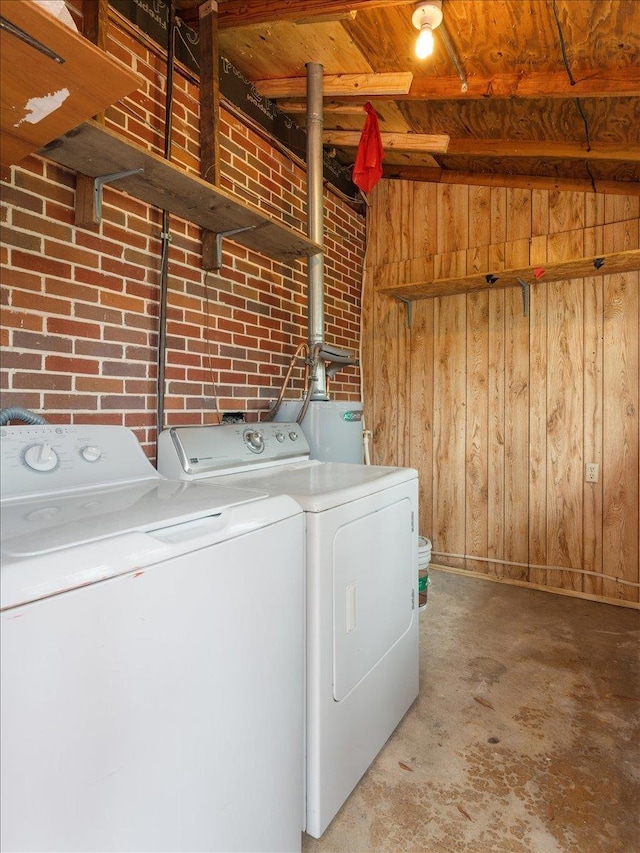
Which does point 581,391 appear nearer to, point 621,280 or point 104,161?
point 621,280

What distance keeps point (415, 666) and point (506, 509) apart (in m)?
1.53

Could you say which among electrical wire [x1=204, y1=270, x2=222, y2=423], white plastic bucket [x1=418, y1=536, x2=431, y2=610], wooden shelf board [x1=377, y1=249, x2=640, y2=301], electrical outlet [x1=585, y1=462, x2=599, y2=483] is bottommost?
white plastic bucket [x1=418, y1=536, x2=431, y2=610]

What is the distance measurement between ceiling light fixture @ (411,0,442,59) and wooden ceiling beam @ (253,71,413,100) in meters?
0.50

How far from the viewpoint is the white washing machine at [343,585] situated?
129cm

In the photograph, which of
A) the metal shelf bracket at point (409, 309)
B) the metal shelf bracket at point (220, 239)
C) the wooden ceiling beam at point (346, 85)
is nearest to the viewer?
the metal shelf bracket at point (220, 239)

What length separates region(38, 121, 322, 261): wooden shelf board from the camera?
4.50ft

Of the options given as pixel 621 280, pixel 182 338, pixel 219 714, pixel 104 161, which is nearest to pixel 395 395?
pixel 621 280

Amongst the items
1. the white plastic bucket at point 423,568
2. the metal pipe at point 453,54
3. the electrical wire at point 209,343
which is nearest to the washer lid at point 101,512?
the electrical wire at point 209,343

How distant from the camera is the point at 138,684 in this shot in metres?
0.80

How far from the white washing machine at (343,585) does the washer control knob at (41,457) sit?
1.42 feet

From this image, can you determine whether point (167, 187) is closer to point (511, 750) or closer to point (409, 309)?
point (409, 309)

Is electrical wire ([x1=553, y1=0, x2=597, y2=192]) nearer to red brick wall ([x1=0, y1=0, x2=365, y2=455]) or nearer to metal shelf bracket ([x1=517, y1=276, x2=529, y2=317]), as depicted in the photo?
metal shelf bracket ([x1=517, y1=276, x2=529, y2=317])

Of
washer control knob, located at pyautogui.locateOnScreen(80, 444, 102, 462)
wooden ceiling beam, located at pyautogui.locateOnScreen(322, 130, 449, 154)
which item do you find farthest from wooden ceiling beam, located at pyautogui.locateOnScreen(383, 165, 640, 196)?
washer control knob, located at pyautogui.locateOnScreen(80, 444, 102, 462)

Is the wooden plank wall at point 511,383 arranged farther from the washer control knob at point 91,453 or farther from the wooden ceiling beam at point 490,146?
the washer control knob at point 91,453
